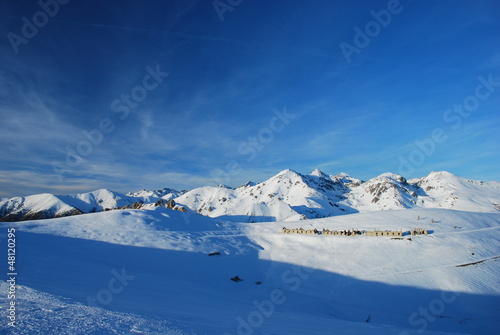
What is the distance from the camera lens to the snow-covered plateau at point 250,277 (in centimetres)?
827

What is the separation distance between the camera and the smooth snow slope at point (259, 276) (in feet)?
30.6

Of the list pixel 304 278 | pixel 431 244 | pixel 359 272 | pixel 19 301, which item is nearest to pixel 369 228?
pixel 431 244

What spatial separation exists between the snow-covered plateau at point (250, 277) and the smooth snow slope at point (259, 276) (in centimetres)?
11

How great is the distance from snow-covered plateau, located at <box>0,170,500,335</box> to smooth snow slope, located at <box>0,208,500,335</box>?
0.11 meters

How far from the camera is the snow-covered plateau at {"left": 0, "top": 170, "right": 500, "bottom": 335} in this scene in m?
8.27

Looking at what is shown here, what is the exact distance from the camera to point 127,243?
88.8 feet

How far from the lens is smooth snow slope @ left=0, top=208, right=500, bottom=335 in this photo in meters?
9.34

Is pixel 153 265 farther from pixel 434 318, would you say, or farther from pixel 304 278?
pixel 434 318

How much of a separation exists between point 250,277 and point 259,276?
3.41 feet

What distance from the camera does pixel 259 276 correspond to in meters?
25.4

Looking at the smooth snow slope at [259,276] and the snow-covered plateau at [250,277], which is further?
the smooth snow slope at [259,276]

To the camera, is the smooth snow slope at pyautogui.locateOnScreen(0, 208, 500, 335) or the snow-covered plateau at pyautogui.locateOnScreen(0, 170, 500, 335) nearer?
→ the snow-covered plateau at pyautogui.locateOnScreen(0, 170, 500, 335)

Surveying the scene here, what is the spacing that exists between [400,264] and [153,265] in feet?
82.6

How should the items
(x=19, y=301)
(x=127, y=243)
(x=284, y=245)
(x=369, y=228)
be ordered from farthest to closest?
(x=369, y=228), (x=284, y=245), (x=127, y=243), (x=19, y=301)
